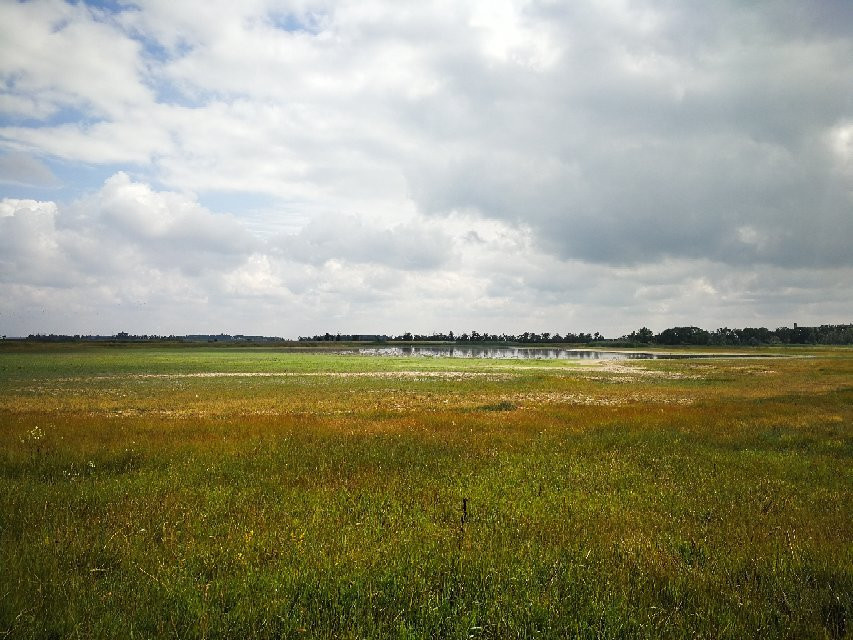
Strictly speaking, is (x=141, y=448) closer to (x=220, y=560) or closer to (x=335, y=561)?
(x=220, y=560)

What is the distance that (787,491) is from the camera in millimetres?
10523

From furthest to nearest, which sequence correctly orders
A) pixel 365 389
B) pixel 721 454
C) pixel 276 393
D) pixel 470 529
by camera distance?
pixel 365 389
pixel 276 393
pixel 721 454
pixel 470 529

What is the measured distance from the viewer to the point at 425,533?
7.76 metres

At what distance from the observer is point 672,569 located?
6.53m

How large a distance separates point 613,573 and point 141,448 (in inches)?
558

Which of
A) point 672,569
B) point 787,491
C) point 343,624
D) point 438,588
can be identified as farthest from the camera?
point 787,491

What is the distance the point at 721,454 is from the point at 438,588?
40.5ft

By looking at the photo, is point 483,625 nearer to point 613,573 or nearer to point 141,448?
point 613,573

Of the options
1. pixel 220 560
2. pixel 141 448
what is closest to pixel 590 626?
pixel 220 560

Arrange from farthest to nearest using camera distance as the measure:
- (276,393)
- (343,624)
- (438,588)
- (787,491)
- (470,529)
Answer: (276,393) < (787,491) < (470,529) < (438,588) < (343,624)

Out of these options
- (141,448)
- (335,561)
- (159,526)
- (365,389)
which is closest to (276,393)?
(365,389)

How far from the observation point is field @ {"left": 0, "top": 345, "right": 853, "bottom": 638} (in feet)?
17.7

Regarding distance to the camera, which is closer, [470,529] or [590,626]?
[590,626]

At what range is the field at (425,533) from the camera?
5.39 meters
